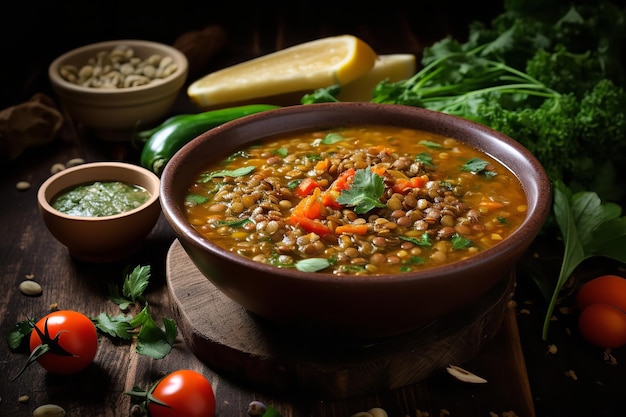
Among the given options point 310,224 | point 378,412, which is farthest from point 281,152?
point 378,412

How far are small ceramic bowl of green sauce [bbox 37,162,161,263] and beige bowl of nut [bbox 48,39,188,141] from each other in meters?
0.88

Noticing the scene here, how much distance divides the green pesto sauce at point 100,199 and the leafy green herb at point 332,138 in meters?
0.89

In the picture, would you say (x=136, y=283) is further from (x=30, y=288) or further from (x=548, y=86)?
(x=548, y=86)

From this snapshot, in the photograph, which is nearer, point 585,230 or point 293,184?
point 293,184

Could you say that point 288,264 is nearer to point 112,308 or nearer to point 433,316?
point 433,316

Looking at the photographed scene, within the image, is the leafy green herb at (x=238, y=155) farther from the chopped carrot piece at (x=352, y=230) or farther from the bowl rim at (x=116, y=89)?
the bowl rim at (x=116, y=89)

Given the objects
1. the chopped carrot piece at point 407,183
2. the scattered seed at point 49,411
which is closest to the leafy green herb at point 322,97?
the chopped carrot piece at point 407,183

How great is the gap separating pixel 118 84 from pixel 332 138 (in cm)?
177

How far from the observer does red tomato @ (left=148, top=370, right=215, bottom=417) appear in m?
2.80

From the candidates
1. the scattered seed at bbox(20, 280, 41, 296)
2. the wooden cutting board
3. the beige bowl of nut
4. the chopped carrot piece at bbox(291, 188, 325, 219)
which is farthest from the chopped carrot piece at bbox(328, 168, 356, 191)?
the beige bowl of nut

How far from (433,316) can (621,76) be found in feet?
8.59

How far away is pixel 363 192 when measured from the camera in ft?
10.4

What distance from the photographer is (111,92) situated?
477cm

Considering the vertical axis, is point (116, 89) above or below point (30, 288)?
above
